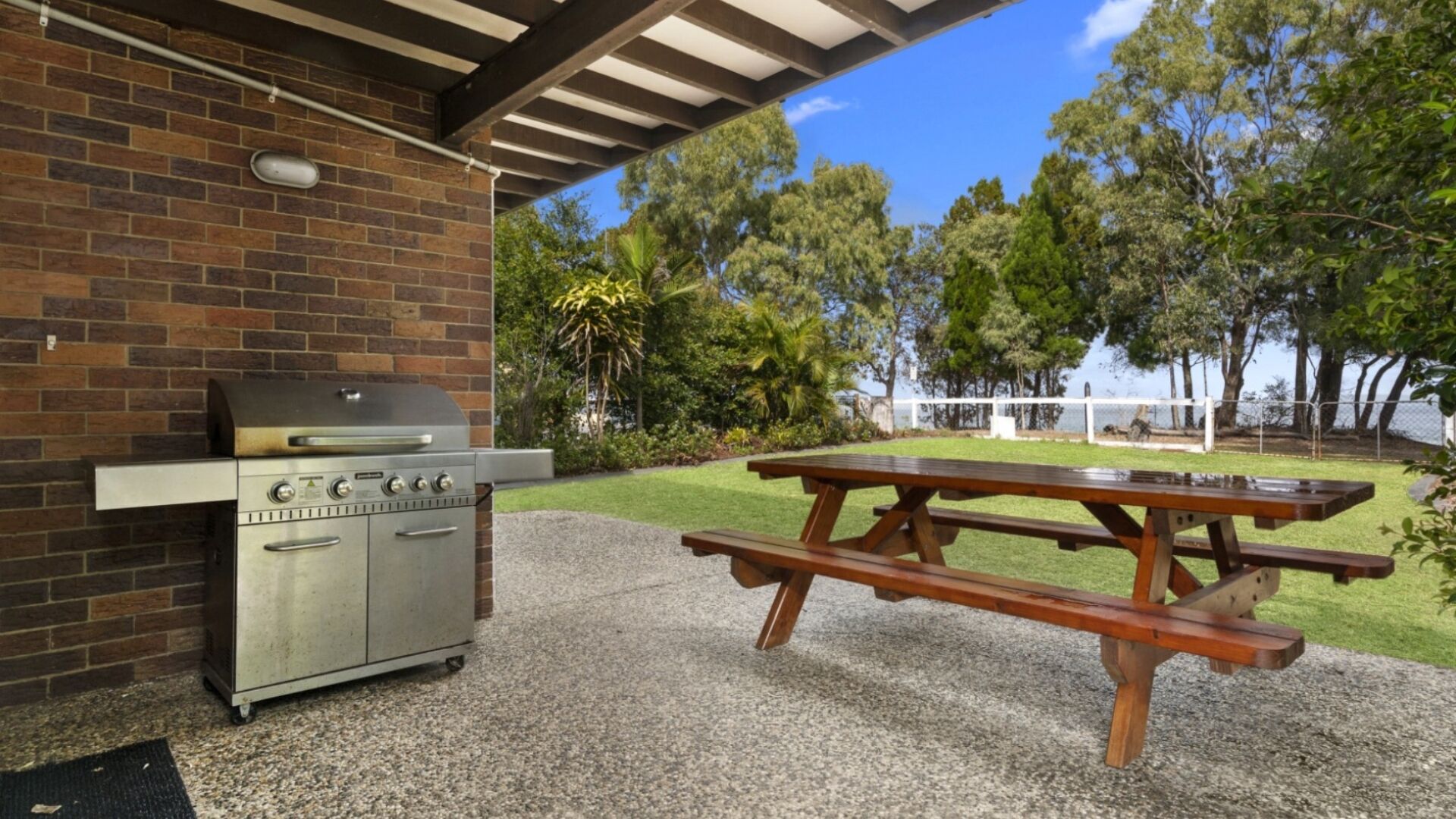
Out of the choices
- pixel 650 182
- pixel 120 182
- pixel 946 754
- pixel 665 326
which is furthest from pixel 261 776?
pixel 650 182

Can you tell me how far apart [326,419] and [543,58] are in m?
1.55

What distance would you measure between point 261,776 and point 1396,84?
311 centimetres

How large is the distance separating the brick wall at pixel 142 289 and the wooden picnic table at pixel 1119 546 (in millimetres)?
1908

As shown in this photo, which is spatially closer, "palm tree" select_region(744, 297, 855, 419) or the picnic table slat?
the picnic table slat

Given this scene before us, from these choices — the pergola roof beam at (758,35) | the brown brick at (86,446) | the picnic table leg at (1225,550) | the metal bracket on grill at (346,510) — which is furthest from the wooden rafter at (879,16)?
the brown brick at (86,446)

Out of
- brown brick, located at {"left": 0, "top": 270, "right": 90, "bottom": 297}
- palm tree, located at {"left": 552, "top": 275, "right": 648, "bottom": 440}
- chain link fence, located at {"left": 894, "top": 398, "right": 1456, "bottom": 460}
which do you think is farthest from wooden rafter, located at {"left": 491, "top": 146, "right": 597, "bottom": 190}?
chain link fence, located at {"left": 894, "top": 398, "right": 1456, "bottom": 460}

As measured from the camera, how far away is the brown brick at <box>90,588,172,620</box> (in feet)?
8.55

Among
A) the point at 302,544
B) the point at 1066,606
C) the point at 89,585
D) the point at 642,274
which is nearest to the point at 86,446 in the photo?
the point at 89,585

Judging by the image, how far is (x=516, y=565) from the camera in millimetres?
4625

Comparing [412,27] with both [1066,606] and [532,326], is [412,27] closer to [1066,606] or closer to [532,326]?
[1066,606]

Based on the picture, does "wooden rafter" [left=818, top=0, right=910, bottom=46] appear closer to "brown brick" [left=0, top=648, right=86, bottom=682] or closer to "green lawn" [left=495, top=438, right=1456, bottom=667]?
"green lawn" [left=495, top=438, right=1456, bottom=667]

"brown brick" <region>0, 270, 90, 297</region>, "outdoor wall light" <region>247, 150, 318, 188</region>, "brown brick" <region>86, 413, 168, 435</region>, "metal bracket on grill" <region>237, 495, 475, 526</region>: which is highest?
"outdoor wall light" <region>247, 150, 318, 188</region>

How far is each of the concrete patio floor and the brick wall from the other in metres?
0.38

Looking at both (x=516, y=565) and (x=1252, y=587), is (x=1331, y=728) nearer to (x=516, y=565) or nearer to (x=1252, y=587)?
(x=1252, y=587)
